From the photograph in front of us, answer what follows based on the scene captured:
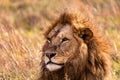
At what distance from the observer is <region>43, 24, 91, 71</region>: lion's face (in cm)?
508

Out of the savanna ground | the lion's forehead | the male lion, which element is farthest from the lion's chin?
the savanna ground

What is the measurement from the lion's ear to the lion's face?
0.15 ft

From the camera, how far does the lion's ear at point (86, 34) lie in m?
5.32

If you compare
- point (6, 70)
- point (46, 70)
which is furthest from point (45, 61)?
point (6, 70)

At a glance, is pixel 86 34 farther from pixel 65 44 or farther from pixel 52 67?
pixel 52 67

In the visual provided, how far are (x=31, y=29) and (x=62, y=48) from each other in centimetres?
773

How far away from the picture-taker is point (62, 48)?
205 inches

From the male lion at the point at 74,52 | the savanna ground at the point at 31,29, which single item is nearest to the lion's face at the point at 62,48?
the male lion at the point at 74,52

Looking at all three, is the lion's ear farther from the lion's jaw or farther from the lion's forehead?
the lion's jaw

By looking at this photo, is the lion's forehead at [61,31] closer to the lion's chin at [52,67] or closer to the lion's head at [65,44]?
the lion's head at [65,44]

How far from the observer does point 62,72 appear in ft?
17.2

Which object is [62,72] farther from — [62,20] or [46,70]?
[62,20]


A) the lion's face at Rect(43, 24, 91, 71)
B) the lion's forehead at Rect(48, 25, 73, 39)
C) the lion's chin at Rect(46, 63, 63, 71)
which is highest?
the lion's forehead at Rect(48, 25, 73, 39)

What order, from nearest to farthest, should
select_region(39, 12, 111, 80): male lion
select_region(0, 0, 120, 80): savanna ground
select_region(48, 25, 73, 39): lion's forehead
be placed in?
select_region(39, 12, 111, 80): male lion → select_region(48, 25, 73, 39): lion's forehead → select_region(0, 0, 120, 80): savanna ground
